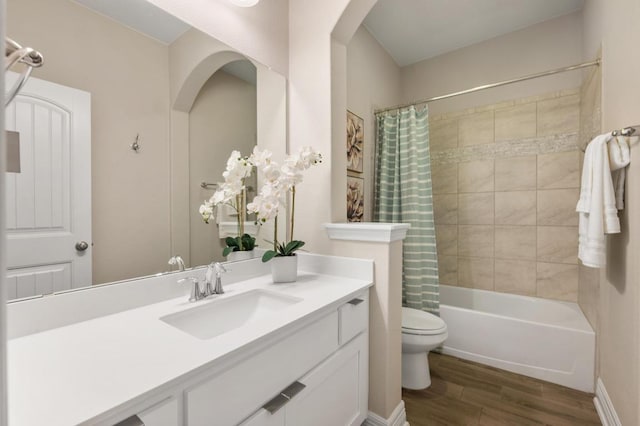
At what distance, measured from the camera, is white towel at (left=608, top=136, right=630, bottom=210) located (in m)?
1.35

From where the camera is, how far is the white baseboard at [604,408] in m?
1.45

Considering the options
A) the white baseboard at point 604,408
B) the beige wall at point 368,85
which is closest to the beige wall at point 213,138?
the beige wall at point 368,85

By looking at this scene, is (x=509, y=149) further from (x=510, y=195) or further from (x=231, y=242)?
(x=231, y=242)

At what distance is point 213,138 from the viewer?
53.5 inches

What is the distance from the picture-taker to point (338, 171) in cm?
165

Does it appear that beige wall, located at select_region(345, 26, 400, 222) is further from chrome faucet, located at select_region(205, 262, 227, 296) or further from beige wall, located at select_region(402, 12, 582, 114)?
chrome faucet, located at select_region(205, 262, 227, 296)

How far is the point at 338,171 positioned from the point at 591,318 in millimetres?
1979

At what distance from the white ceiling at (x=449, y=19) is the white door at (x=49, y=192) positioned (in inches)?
86.5

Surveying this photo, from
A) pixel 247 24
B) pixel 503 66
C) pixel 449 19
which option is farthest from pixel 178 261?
pixel 503 66

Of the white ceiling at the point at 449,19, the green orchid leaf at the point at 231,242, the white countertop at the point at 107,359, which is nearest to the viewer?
the white countertop at the point at 107,359

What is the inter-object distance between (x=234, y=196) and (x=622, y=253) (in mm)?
1868

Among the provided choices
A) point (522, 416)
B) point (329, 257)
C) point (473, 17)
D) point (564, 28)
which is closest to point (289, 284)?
point (329, 257)

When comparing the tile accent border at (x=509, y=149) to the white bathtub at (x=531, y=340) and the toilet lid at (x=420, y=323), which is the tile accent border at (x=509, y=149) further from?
the toilet lid at (x=420, y=323)

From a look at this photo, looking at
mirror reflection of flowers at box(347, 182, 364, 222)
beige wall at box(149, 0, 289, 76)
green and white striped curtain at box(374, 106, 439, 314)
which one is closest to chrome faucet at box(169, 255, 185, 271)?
beige wall at box(149, 0, 289, 76)
